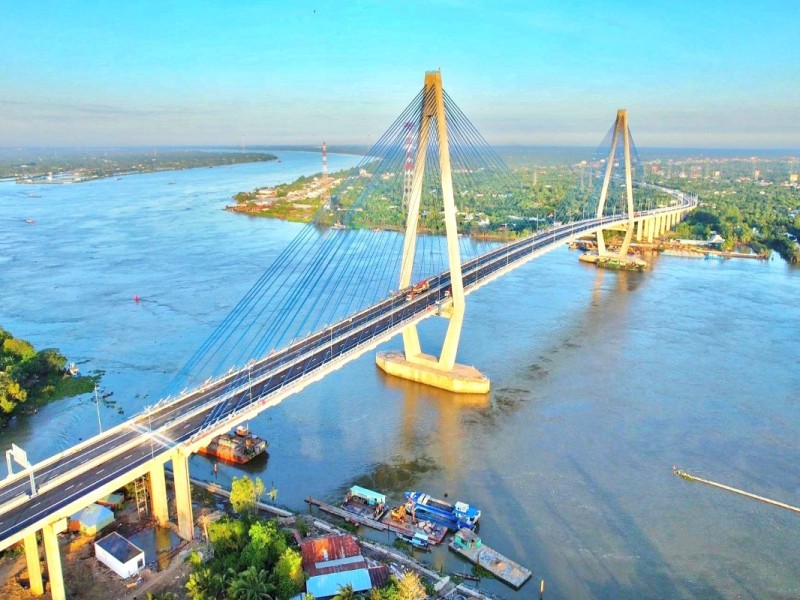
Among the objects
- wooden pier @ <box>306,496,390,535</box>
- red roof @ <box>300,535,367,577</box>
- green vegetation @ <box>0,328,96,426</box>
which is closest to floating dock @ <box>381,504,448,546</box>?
wooden pier @ <box>306,496,390,535</box>

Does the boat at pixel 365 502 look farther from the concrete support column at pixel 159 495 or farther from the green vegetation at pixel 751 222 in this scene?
the green vegetation at pixel 751 222

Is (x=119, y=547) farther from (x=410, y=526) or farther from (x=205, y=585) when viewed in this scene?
(x=410, y=526)

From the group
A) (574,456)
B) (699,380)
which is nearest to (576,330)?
(699,380)

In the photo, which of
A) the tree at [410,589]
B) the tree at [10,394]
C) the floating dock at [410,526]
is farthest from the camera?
the tree at [10,394]

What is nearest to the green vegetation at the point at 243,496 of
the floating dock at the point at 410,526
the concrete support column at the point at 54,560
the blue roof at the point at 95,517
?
the blue roof at the point at 95,517

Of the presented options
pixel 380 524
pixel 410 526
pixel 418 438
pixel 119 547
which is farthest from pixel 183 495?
pixel 418 438

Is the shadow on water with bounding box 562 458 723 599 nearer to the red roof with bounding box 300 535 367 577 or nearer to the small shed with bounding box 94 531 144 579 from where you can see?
the red roof with bounding box 300 535 367 577
